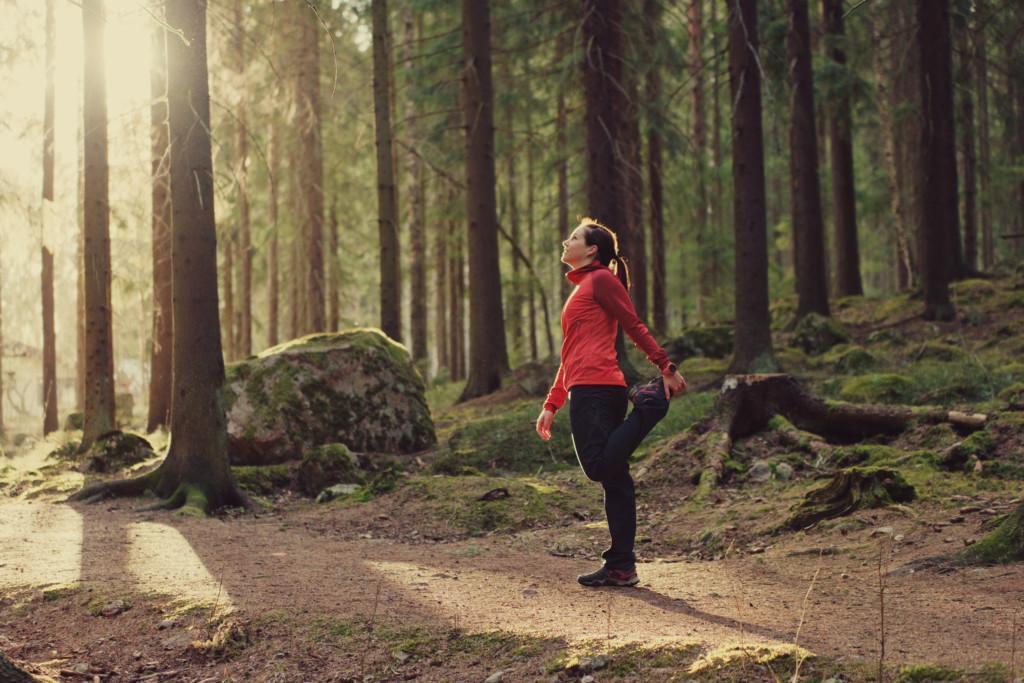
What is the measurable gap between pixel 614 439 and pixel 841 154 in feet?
56.6

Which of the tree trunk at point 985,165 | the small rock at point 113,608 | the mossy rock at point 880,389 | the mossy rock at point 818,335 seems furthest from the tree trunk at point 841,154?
the small rock at point 113,608

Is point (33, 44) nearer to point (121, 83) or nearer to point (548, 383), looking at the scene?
point (121, 83)

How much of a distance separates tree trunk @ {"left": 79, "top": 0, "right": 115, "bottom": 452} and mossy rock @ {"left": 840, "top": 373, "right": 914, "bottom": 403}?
10881 millimetres

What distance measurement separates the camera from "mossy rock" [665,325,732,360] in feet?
57.1

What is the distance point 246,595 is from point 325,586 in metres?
0.53

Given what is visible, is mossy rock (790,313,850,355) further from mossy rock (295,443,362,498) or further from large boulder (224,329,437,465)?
mossy rock (295,443,362,498)

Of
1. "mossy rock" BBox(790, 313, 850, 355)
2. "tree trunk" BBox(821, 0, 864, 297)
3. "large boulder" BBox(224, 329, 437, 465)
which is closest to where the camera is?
"large boulder" BBox(224, 329, 437, 465)

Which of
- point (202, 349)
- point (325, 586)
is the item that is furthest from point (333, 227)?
point (325, 586)

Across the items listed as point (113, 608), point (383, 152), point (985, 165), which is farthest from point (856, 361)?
point (985, 165)

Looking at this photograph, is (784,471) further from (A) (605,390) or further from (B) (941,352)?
(B) (941,352)

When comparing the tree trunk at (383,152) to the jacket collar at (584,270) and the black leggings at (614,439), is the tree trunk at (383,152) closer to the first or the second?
the jacket collar at (584,270)

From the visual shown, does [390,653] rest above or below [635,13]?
below

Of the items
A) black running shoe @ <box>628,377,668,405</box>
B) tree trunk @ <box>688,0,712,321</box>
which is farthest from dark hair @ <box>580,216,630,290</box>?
tree trunk @ <box>688,0,712,321</box>

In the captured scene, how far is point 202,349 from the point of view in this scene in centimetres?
948
